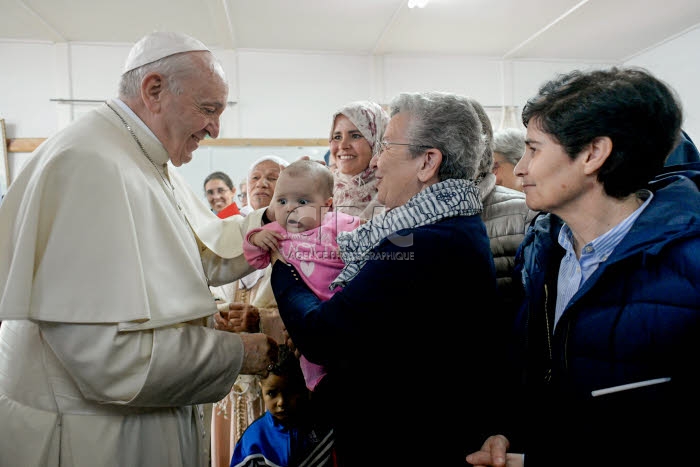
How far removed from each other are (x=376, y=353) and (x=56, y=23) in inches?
294

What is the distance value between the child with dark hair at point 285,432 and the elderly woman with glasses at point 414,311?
64 cm

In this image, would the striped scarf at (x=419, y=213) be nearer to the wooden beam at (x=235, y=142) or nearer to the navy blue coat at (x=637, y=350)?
the navy blue coat at (x=637, y=350)

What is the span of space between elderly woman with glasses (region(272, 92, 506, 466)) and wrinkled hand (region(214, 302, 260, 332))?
681 mm

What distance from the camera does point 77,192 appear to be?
1555 millimetres

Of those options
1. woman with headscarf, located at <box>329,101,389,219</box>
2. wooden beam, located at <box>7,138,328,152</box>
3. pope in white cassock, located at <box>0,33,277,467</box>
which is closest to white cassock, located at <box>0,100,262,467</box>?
pope in white cassock, located at <box>0,33,277,467</box>

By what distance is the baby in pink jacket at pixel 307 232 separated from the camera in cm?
198

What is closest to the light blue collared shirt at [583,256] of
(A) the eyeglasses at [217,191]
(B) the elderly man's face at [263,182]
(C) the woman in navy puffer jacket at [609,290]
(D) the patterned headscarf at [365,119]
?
(C) the woman in navy puffer jacket at [609,290]

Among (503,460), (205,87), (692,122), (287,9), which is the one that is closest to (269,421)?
(503,460)

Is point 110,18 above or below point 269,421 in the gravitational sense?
above

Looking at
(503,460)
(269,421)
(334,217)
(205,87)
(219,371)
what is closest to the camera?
(503,460)

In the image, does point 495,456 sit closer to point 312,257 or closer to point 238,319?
point 312,257

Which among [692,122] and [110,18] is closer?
[110,18]

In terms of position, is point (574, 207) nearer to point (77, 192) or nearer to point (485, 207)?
point (485, 207)

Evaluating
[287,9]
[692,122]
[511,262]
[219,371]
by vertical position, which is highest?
[287,9]
